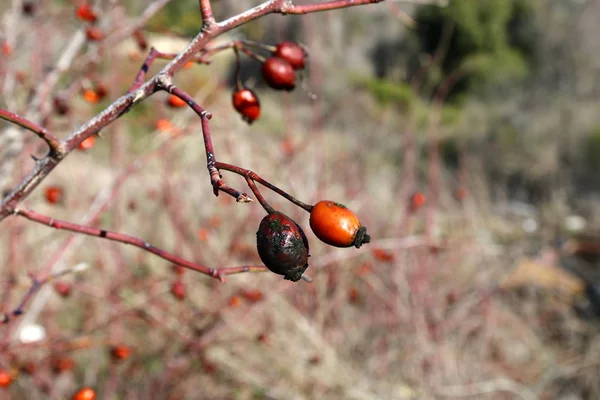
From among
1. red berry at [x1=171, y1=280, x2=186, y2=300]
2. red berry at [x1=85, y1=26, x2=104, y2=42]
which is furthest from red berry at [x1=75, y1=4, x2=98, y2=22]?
red berry at [x1=171, y1=280, x2=186, y2=300]

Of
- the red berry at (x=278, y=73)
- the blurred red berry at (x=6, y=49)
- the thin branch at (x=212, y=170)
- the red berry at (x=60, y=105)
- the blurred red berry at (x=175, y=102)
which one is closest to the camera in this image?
the thin branch at (x=212, y=170)

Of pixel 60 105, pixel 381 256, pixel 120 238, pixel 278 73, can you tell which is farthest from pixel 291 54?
pixel 381 256

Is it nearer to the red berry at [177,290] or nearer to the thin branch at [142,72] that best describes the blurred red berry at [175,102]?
the thin branch at [142,72]

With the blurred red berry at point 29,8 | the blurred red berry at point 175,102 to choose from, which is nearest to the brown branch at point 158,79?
the blurred red berry at point 175,102

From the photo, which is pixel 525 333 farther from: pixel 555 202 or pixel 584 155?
pixel 584 155

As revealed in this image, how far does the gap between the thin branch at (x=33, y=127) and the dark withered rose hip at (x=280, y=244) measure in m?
0.27

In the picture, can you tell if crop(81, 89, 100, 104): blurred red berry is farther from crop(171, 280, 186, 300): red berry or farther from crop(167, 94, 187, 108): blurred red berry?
crop(171, 280, 186, 300): red berry

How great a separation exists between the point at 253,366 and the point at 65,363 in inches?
45.6

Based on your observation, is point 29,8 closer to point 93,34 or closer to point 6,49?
point 6,49

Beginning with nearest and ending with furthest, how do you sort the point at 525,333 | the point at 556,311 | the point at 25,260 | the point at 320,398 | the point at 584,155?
the point at 25,260
the point at 320,398
the point at 525,333
the point at 556,311
the point at 584,155

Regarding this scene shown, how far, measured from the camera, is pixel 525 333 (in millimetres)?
3439

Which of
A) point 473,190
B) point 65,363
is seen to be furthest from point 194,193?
point 473,190

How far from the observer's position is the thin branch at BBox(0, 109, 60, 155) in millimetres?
545

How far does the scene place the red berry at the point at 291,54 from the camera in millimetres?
872
